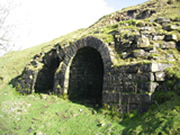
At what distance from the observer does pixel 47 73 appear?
12281 mm

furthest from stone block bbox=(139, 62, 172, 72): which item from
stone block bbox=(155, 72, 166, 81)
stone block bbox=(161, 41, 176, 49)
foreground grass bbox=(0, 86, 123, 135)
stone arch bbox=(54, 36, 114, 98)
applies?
stone arch bbox=(54, 36, 114, 98)

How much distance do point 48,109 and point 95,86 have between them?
12.5 ft

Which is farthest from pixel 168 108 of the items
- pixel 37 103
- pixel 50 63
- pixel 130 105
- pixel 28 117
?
pixel 50 63

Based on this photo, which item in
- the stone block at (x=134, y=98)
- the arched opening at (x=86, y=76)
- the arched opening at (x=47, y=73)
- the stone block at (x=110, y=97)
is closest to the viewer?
the stone block at (x=134, y=98)

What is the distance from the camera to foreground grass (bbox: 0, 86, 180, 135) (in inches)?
166

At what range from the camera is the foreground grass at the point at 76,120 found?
166 inches

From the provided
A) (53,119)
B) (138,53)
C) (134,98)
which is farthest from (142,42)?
(53,119)

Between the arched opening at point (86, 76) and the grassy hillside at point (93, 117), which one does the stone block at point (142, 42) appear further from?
the arched opening at point (86, 76)

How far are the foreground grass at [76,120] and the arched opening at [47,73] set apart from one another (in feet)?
9.19

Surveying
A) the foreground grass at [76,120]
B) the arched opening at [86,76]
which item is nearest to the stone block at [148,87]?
the foreground grass at [76,120]

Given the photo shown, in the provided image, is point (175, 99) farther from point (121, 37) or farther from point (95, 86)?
point (95, 86)

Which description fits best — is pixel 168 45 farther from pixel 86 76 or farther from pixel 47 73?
pixel 47 73

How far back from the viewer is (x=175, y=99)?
479 centimetres

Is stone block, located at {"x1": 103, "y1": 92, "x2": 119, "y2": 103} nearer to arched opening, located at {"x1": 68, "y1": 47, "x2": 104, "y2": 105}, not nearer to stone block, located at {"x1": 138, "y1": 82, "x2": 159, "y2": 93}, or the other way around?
stone block, located at {"x1": 138, "y1": 82, "x2": 159, "y2": 93}
